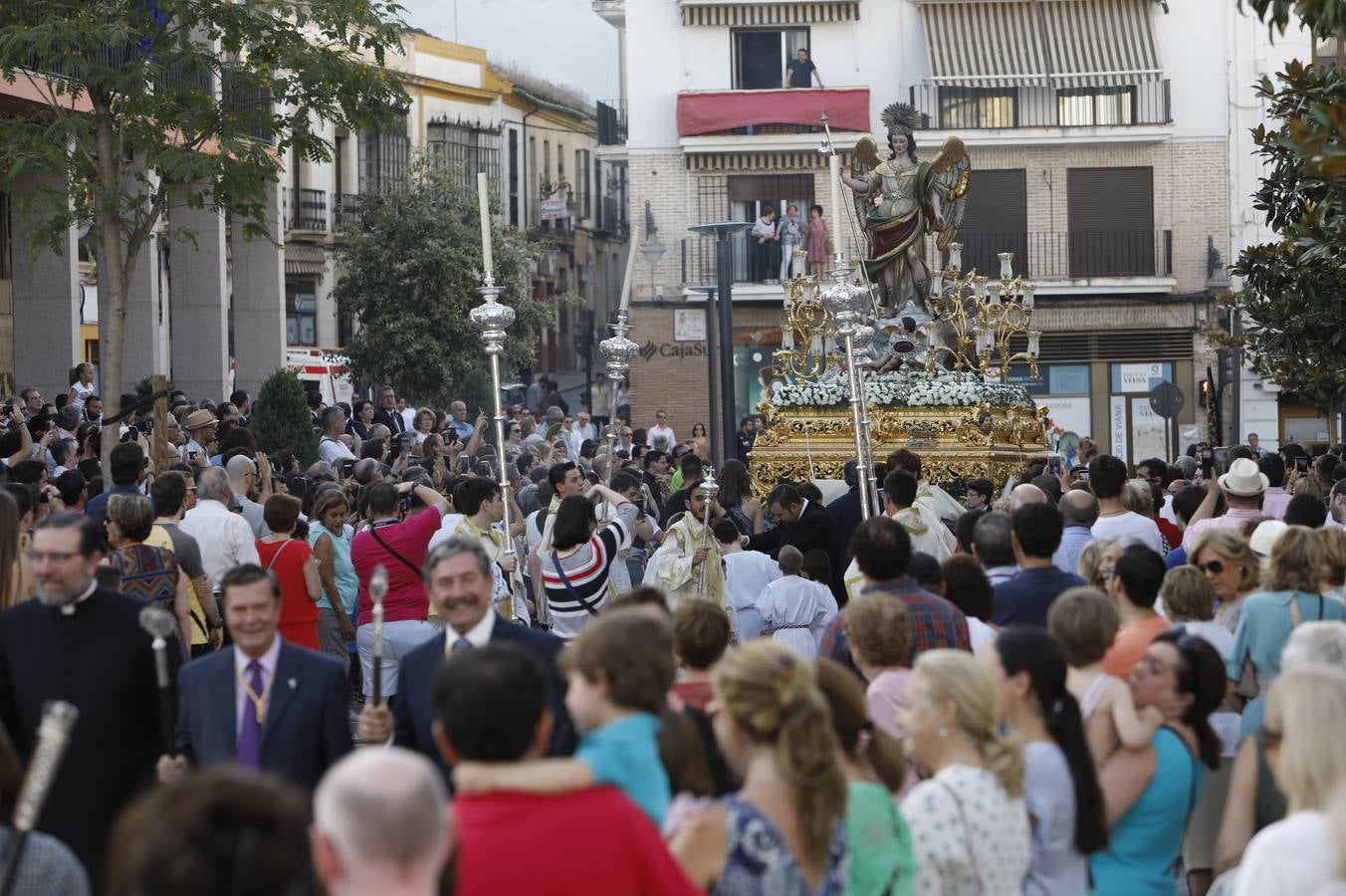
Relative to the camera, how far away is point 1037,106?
131 ft

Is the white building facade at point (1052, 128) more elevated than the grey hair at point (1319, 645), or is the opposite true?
the white building facade at point (1052, 128)

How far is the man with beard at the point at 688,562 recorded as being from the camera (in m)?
10.8

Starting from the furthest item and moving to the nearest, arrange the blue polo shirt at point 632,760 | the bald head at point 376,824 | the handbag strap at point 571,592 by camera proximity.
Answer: the handbag strap at point 571,592
the blue polo shirt at point 632,760
the bald head at point 376,824

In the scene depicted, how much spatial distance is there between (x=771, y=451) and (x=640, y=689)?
526 inches

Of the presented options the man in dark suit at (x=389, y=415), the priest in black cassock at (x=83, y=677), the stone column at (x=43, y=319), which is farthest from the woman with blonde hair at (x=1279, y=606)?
the stone column at (x=43, y=319)

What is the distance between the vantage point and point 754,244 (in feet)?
132

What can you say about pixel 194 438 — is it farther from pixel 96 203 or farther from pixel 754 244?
pixel 754 244

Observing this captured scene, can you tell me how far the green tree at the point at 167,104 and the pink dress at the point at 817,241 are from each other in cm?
2266

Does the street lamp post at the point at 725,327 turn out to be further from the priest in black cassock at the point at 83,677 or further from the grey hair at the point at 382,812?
the grey hair at the point at 382,812

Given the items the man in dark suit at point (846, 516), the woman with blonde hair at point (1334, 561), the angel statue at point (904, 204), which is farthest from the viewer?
the angel statue at point (904, 204)

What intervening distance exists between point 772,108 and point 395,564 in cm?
2992

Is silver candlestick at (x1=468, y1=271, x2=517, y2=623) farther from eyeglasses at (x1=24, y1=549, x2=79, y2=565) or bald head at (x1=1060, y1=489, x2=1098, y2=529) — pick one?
eyeglasses at (x1=24, y1=549, x2=79, y2=565)

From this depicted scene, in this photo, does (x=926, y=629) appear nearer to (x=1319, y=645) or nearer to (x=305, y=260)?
(x=1319, y=645)

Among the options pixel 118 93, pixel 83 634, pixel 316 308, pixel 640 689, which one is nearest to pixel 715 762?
pixel 640 689
